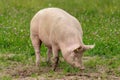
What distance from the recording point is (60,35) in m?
9.48

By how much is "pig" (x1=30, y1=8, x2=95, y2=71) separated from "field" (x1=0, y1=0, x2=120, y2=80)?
37 centimetres

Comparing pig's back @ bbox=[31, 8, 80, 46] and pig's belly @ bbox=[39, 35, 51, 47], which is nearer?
pig's back @ bbox=[31, 8, 80, 46]

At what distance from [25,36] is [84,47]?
14.5 ft

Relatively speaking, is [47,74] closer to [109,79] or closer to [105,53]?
[109,79]

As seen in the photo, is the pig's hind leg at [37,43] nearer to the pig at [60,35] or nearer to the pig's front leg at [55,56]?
the pig at [60,35]

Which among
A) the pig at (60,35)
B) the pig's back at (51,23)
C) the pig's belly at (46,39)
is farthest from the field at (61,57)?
the pig's back at (51,23)

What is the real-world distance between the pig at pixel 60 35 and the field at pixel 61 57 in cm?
37

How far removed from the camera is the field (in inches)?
382

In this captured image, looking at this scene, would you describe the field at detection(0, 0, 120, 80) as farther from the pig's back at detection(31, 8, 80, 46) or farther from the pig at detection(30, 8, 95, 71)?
the pig's back at detection(31, 8, 80, 46)

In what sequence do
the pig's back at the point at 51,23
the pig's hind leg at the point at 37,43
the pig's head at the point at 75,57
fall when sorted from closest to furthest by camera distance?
the pig's head at the point at 75,57
the pig's back at the point at 51,23
the pig's hind leg at the point at 37,43

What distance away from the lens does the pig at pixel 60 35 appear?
9266mm

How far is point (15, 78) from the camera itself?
9375mm

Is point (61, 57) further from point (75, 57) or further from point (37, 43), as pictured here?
point (75, 57)

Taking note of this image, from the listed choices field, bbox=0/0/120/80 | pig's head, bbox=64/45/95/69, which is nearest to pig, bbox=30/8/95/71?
pig's head, bbox=64/45/95/69
